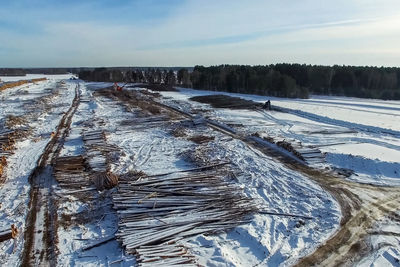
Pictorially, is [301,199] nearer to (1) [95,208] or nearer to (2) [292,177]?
(2) [292,177]

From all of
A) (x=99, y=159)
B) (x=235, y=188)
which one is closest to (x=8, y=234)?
(x=99, y=159)

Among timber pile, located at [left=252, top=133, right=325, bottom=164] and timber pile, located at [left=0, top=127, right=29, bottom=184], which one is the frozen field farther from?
timber pile, located at [left=0, top=127, right=29, bottom=184]

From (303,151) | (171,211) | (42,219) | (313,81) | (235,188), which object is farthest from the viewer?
(313,81)

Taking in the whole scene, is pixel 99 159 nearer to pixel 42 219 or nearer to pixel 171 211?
pixel 42 219

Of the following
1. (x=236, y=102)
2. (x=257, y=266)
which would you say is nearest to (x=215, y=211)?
(x=257, y=266)

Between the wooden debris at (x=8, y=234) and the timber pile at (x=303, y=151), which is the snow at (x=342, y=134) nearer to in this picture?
the timber pile at (x=303, y=151)

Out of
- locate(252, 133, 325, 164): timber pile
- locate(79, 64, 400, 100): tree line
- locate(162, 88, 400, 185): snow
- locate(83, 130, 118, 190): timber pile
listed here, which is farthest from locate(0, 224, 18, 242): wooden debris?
locate(79, 64, 400, 100): tree line
